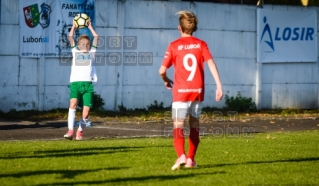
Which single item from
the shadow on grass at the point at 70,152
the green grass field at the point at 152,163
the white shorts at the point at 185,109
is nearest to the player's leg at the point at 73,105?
the green grass field at the point at 152,163

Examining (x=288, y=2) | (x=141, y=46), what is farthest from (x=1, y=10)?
(x=288, y=2)

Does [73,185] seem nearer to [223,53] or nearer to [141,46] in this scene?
[141,46]

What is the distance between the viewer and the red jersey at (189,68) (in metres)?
9.41

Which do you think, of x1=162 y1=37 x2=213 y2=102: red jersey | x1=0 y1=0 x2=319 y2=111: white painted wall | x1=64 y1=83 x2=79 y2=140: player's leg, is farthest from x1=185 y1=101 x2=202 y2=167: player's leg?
x1=0 y1=0 x2=319 y2=111: white painted wall

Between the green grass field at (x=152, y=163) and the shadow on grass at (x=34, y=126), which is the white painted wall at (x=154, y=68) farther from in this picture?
the green grass field at (x=152, y=163)

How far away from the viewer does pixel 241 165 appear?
10.1m

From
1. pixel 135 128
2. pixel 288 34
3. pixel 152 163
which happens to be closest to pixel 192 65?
pixel 152 163

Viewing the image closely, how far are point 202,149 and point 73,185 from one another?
4.75 metres

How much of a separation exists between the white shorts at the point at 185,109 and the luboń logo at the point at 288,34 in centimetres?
1587

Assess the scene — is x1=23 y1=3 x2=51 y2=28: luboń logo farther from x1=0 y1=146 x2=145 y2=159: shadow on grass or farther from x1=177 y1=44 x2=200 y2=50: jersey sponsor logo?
x1=177 y1=44 x2=200 y2=50: jersey sponsor logo

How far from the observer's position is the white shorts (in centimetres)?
941

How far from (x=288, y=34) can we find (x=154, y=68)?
219 inches

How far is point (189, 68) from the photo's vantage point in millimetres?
9406

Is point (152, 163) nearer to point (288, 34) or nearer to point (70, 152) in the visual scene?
point (70, 152)
